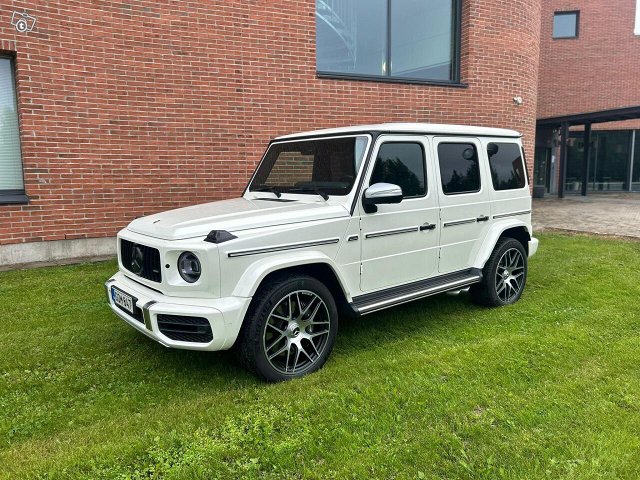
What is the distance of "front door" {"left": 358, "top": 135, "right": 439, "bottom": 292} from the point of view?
3947 millimetres

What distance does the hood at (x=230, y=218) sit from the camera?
3.30 metres

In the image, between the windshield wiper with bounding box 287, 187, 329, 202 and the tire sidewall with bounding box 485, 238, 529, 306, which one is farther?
the tire sidewall with bounding box 485, 238, 529, 306

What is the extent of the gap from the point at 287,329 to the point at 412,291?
4.30 ft

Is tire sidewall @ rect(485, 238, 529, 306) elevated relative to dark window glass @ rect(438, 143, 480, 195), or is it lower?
lower

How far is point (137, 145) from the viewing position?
736 cm

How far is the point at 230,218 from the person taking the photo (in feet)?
11.4

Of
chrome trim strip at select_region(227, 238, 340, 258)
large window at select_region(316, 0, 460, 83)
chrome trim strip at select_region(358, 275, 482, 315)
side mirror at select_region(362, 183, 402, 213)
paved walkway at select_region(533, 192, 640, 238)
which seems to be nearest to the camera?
chrome trim strip at select_region(227, 238, 340, 258)

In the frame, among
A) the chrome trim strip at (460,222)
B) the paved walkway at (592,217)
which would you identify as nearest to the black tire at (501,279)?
the chrome trim strip at (460,222)

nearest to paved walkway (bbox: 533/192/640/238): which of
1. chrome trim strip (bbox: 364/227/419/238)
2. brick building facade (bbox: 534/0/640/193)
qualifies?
brick building facade (bbox: 534/0/640/193)

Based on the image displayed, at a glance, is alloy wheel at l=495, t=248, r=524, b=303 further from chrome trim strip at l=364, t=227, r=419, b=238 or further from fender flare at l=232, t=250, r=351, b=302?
fender flare at l=232, t=250, r=351, b=302

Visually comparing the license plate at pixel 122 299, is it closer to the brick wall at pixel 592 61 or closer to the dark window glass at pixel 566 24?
the brick wall at pixel 592 61

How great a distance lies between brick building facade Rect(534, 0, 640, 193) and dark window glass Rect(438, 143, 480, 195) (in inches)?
705

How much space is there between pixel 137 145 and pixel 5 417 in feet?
16.5

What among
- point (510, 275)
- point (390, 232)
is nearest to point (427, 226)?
point (390, 232)
